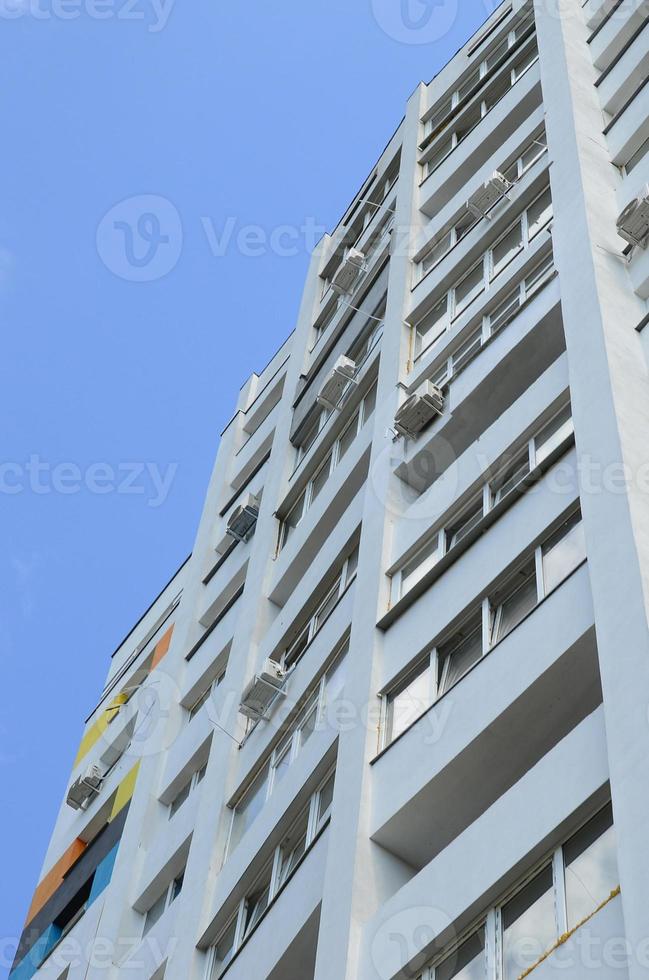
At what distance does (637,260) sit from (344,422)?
775 cm

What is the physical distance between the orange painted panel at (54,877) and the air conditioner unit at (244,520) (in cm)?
658

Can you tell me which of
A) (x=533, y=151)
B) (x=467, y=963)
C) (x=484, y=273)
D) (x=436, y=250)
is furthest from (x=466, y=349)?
(x=467, y=963)

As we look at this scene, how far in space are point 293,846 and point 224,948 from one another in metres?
1.58

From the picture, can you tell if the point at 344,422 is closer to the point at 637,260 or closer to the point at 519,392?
the point at 519,392

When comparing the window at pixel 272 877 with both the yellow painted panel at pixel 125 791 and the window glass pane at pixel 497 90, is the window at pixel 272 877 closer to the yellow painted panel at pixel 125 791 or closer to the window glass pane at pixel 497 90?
the yellow painted panel at pixel 125 791

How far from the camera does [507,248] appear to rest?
23.0 m

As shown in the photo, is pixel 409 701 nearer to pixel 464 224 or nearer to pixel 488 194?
pixel 488 194

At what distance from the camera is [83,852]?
27.6 meters

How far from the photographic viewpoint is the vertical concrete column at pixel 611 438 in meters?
10.8

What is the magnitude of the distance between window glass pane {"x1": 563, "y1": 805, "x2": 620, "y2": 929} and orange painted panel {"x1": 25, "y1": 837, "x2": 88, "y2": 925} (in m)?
17.8

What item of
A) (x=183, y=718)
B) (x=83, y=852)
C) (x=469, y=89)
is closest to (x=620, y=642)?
(x=183, y=718)

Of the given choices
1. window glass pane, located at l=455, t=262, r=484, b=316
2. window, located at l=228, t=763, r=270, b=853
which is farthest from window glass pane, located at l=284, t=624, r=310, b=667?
window glass pane, located at l=455, t=262, r=484, b=316

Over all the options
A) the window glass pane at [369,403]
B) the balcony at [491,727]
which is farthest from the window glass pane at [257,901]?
the window glass pane at [369,403]

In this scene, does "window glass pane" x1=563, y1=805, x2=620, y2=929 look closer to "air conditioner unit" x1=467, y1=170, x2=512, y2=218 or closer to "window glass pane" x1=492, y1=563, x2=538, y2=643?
"window glass pane" x1=492, y1=563, x2=538, y2=643
